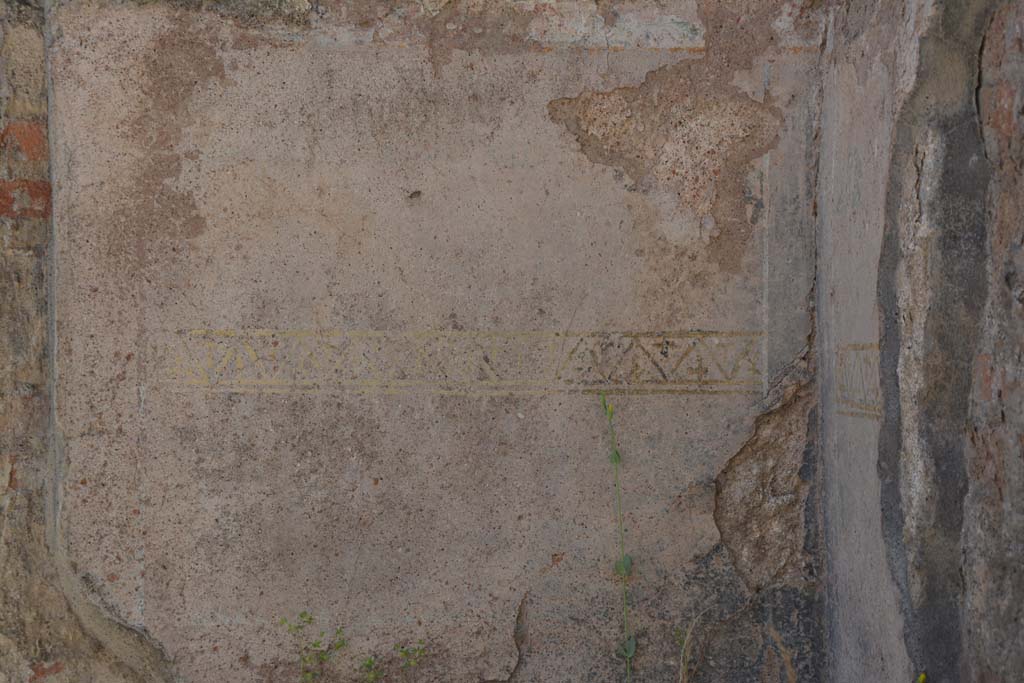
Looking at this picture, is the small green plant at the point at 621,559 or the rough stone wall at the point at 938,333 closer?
the rough stone wall at the point at 938,333

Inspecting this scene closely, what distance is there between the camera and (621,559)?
3.06m

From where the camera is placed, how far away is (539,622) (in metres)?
3.08

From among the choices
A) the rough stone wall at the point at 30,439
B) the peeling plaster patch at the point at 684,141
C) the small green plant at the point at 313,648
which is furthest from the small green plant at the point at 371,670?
the peeling plaster patch at the point at 684,141

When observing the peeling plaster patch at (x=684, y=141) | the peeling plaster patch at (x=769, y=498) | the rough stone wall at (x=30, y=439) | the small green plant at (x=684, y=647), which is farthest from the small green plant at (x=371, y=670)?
the peeling plaster patch at (x=684, y=141)

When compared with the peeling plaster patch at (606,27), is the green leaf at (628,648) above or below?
below

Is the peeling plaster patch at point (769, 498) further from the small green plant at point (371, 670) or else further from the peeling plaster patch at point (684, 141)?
the small green plant at point (371, 670)

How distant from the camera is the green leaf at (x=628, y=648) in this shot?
307cm

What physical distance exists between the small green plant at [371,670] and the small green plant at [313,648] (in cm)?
9

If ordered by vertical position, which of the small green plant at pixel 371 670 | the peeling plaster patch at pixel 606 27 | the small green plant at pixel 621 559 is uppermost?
the peeling plaster patch at pixel 606 27

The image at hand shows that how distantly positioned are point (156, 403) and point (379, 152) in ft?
3.64

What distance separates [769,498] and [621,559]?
0.53 m

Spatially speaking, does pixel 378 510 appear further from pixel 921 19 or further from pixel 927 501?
pixel 921 19

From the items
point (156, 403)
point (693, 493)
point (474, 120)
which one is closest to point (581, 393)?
point (693, 493)

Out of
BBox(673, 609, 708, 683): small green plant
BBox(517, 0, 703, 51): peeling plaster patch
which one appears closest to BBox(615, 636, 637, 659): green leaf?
BBox(673, 609, 708, 683): small green plant
